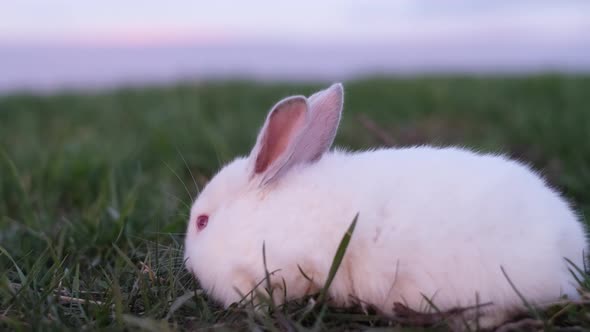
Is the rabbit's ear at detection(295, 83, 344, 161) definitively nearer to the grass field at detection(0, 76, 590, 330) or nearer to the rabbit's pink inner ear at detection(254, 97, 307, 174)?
the rabbit's pink inner ear at detection(254, 97, 307, 174)

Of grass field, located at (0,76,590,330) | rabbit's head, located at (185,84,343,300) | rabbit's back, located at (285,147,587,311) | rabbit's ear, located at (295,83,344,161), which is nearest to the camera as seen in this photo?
rabbit's back, located at (285,147,587,311)

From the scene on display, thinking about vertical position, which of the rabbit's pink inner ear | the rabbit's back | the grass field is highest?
the rabbit's pink inner ear

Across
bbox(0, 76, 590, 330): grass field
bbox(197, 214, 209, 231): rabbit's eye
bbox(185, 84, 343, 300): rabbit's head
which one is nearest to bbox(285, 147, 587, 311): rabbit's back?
bbox(0, 76, 590, 330): grass field

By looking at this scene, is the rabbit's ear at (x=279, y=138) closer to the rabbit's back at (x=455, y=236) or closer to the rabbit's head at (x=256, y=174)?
the rabbit's head at (x=256, y=174)

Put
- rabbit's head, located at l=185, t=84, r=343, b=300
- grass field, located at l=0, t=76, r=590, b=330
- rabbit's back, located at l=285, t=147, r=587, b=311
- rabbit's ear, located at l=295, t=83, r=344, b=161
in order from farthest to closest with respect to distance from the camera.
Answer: rabbit's ear, located at l=295, t=83, r=344, b=161, rabbit's head, located at l=185, t=84, r=343, b=300, grass field, located at l=0, t=76, r=590, b=330, rabbit's back, located at l=285, t=147, r=587, b=311

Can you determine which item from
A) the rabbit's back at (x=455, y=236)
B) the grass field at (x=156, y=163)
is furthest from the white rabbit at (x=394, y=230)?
the grass field at (x=156, y=163)

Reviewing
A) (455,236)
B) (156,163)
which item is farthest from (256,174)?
(156,163)

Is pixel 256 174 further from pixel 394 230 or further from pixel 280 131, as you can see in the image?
pixel 394 230

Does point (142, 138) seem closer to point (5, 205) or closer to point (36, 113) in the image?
point (5, 205)
